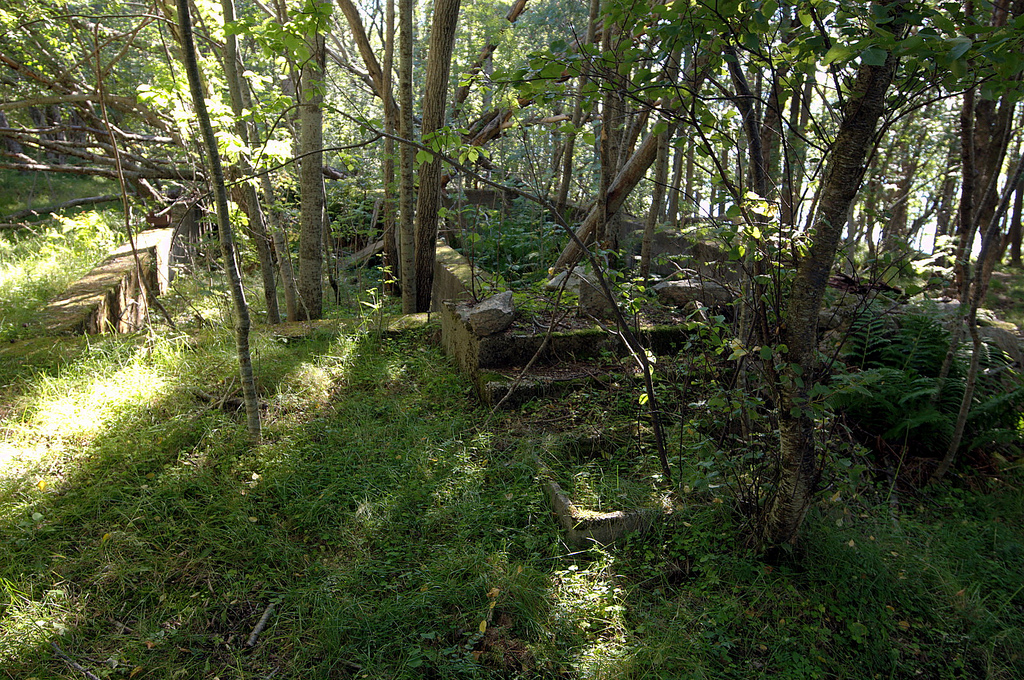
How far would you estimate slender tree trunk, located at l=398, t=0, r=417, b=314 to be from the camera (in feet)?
16.0

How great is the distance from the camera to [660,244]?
9.70m

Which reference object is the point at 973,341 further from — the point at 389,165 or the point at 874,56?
the point at 389,165

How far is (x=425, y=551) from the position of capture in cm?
286

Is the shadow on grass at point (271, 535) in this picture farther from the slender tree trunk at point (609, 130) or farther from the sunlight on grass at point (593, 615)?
the slender tree trunk at point (609, 130)

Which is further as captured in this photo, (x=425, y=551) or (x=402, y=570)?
(x=425, y=551)

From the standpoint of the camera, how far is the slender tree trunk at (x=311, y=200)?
511 cm

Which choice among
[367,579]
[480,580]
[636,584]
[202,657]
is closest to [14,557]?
[202,657]

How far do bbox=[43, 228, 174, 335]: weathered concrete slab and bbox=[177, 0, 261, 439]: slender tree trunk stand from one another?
148 centimetres

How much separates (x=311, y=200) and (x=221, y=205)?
2.47m

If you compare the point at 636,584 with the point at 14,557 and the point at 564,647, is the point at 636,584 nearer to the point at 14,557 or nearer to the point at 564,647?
the point at 564,647

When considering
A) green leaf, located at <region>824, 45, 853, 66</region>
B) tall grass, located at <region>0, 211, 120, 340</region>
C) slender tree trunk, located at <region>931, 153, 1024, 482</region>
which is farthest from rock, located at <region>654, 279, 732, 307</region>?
tall grass, located at <region>0, 211, 120, 340</region>

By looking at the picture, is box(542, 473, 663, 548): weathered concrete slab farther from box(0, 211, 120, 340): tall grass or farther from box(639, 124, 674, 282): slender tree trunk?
box(0, 211, 120, 340): tall grass

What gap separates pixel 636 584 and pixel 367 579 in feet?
4.07

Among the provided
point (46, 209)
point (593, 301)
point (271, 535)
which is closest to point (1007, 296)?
point (593, 301)
